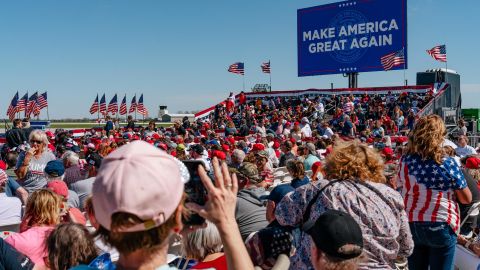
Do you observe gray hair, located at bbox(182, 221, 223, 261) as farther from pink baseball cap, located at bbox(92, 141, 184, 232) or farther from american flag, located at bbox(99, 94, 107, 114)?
american flag, located at bbox(99, 94, 107, 114)

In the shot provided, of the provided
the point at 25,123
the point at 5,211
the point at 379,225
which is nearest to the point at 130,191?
the point at 379,225

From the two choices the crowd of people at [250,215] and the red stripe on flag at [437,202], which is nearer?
the crowd of people at [250,215]

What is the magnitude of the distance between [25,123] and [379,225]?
38.5 feet

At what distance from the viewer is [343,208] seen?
259 centimetres

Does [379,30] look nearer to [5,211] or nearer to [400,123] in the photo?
[400,123]

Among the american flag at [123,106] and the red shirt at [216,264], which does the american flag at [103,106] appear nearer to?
the american flag at [123,106]

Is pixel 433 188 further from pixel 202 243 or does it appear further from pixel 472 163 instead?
pixel 472 163

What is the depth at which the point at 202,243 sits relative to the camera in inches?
114

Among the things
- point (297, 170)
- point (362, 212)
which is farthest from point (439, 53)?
point (362, 212)

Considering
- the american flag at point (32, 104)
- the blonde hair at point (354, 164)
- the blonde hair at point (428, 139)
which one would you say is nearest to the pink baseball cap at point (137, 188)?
the blonde hair at point (354, 164)

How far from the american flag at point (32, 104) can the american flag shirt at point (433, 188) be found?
34910mm

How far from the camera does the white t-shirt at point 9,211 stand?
16.6 feet

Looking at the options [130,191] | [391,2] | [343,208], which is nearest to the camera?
[130,191]

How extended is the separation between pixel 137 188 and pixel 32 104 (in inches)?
1437
